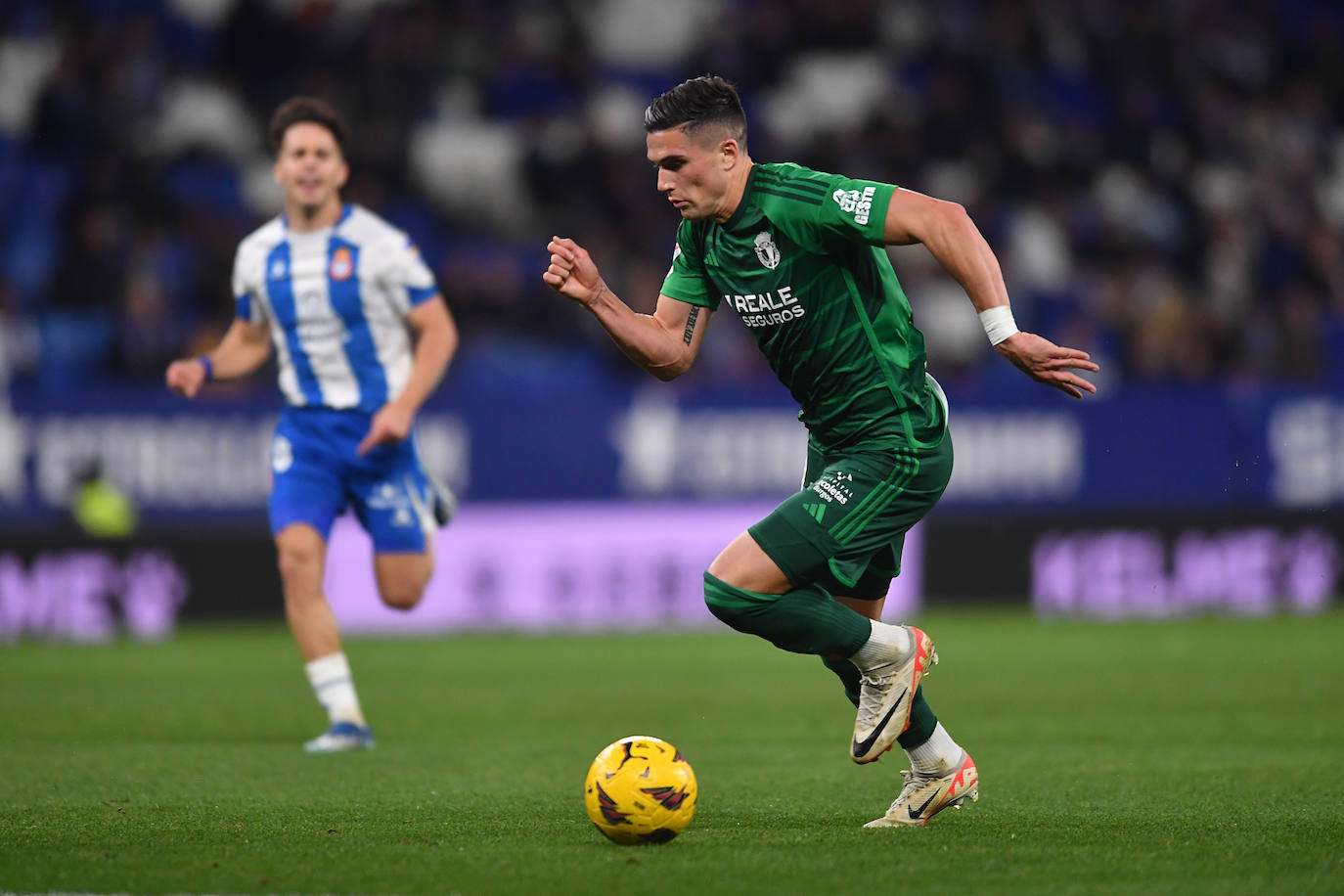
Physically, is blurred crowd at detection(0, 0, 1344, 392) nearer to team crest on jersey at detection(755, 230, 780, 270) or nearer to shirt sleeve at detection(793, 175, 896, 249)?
team crest on jersey at detection(755, 230, 780, 270)

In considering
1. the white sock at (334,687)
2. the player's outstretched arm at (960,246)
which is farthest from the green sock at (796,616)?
the white sock at (334,687)

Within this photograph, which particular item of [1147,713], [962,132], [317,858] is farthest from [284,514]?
[962,132]

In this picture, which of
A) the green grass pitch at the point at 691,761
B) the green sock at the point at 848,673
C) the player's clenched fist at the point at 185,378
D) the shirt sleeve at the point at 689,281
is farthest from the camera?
the player's clenched fist at the point at 185,378

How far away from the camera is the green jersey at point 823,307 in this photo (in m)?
5.28

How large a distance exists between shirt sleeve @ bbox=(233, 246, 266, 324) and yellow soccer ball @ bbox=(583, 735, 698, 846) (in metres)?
3.62

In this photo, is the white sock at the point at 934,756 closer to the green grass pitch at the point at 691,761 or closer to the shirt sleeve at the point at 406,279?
the green grass pitch at the point at 691,761

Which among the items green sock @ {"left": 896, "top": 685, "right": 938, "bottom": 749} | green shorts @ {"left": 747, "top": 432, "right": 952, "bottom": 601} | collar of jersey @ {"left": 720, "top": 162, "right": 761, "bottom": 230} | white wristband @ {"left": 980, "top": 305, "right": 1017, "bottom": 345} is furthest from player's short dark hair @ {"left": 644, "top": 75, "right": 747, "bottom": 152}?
green sock @ {"left": 896, "top": 685, "right": 938, "bottom": 749}

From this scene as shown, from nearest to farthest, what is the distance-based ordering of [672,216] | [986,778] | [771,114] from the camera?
1. [986,778]
2. [672,216]
3. [771,114]

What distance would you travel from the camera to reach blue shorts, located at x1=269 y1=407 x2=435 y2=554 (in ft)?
25.1

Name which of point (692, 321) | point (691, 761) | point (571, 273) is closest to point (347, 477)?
point (691, 761)

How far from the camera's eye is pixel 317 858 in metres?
4.66

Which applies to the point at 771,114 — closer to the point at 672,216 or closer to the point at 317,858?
the point at 672,216

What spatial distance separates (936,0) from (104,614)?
37.7 feet

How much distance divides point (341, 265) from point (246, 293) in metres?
0.47
